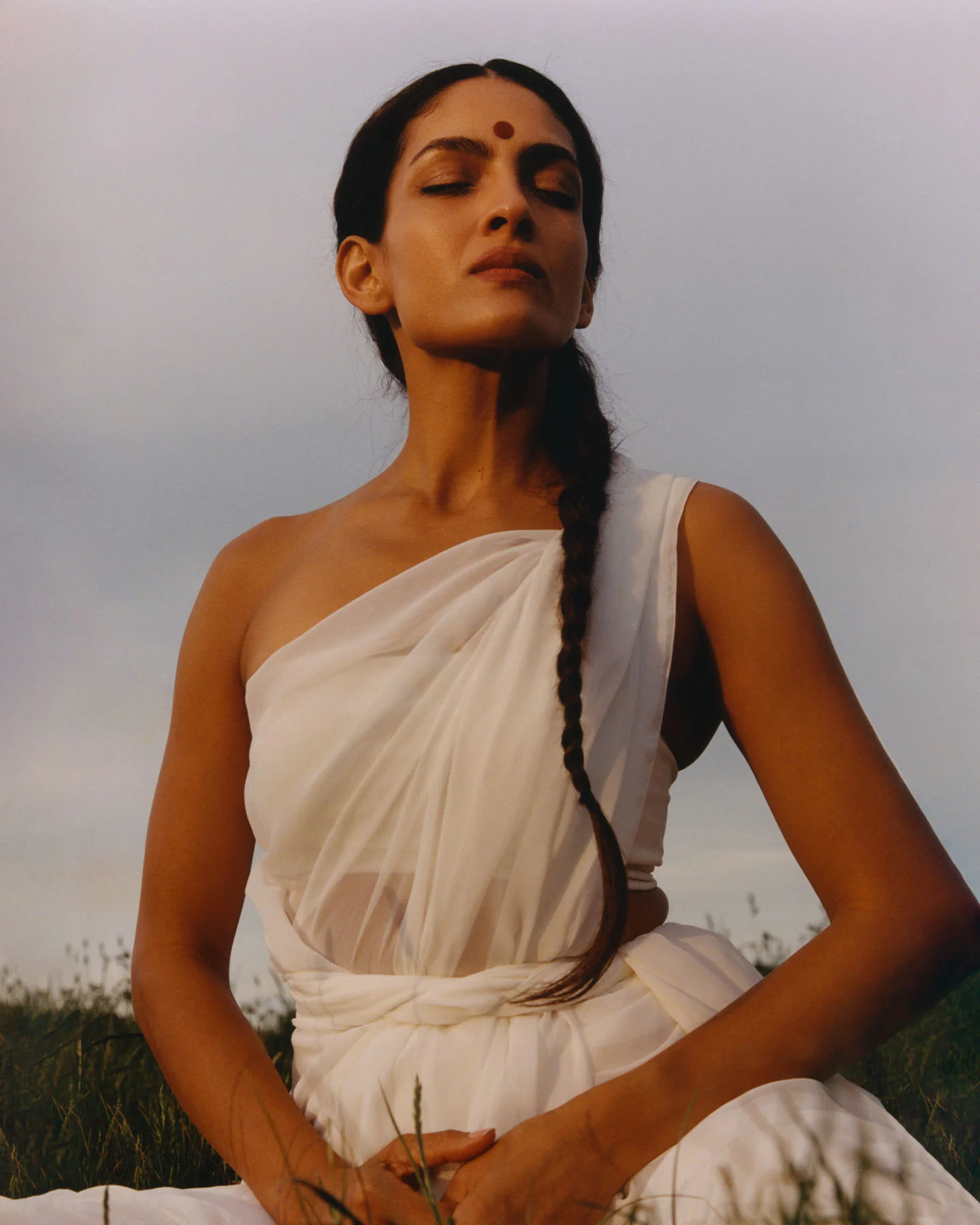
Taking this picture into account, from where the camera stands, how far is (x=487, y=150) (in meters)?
2.36

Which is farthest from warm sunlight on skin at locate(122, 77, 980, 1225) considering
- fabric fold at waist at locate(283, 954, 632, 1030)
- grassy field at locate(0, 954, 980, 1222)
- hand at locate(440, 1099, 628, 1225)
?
grassy field at locate(0, 954, 980, 1222)

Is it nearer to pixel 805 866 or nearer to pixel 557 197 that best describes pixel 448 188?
pixel 557 197

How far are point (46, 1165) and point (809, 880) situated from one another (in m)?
1.76

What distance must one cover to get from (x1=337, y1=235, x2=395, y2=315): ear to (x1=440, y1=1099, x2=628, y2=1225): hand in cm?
155

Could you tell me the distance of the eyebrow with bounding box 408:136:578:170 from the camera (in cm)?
235

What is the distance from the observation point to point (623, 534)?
7.33 ft

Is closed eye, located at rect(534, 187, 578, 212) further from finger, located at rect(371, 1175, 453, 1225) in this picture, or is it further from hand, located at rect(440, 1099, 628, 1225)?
finger, located at rect(371, 1175, 453, 1225)

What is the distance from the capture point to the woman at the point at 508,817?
5.89 ft

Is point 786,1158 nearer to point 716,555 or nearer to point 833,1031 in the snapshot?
point 833,1031

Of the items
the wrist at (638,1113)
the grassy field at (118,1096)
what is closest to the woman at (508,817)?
the wrist at (638,1113)

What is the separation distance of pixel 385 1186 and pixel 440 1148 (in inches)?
3.5

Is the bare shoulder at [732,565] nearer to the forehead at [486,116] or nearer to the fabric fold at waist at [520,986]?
the fabric fold at waist at [520,986]

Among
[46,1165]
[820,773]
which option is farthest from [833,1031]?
[46,1165]

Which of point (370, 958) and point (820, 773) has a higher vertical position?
point (820, 773)
